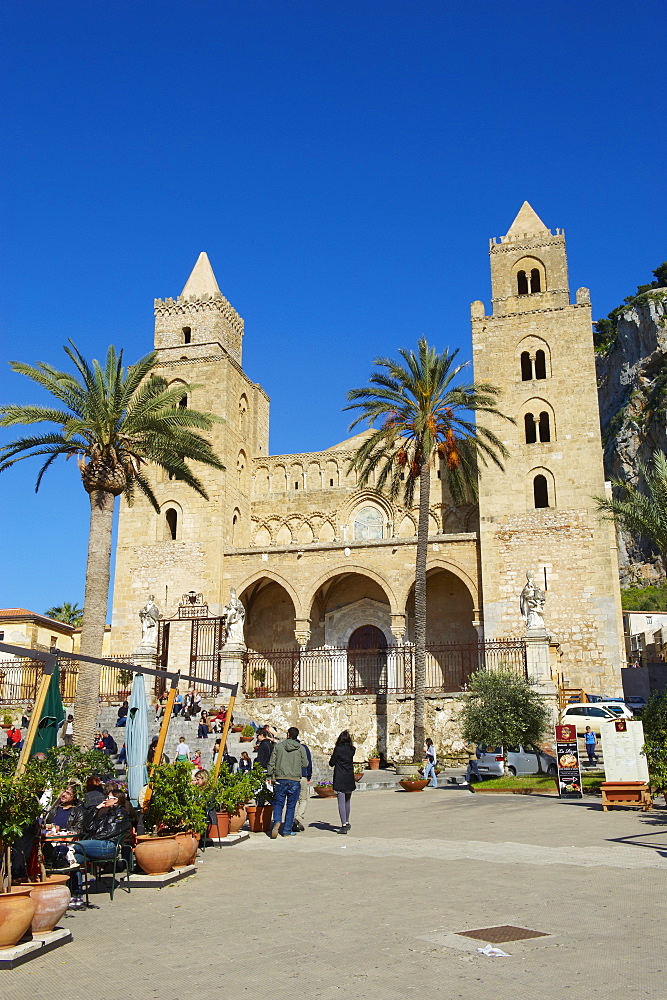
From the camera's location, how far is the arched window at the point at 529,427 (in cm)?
3078

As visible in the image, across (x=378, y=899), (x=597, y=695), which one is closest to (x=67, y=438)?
(x=378, y=899)

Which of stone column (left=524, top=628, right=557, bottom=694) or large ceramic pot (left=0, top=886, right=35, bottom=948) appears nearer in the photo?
large ceramic pot (left=0, top=886, right=35, bottom=948)

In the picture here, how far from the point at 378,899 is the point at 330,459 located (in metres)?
29.8

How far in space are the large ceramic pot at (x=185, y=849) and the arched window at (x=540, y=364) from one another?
83.7 feet

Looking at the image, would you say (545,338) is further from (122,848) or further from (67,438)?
(122,848)

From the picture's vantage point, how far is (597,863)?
8.45 meters

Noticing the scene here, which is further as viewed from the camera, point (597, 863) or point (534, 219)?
point (534, 219)

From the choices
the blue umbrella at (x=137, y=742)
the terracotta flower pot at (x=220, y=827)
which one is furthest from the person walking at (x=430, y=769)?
the blue umbrella at (x=137, y=742)

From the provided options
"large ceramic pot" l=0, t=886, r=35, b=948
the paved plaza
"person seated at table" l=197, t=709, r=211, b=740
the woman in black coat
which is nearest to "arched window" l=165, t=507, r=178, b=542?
"person seated at table" l=197, t=709, r=211, b=740

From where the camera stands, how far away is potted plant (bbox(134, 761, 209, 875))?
8336 mm

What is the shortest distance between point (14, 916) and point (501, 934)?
3146 millimetres

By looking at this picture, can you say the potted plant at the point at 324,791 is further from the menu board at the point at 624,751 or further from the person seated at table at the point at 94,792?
the person seated at table at the point at 94,792

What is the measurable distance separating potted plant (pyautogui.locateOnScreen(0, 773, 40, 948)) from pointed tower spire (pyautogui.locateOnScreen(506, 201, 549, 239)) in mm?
31617

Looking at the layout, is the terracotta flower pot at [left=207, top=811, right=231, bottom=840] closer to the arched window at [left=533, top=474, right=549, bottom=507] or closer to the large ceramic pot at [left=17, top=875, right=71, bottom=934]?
the large ceramic pot at [left=17, top=875, right=71, bottom=934]
